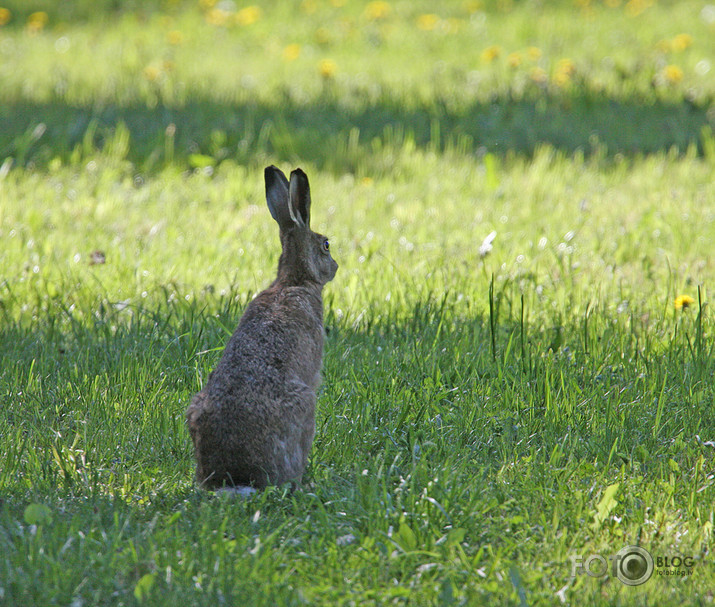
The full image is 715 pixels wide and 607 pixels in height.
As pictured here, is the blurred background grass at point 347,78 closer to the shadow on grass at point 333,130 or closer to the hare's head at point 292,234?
the shadow on grass at point 333,130

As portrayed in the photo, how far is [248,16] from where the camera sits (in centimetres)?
1181

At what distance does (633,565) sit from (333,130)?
5.92 meters

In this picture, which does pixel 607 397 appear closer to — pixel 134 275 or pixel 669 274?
pixel 669 274

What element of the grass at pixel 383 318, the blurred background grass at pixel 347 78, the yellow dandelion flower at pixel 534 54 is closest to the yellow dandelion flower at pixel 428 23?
the blurred background grass at pixel 347 78

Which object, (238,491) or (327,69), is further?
(327,69)

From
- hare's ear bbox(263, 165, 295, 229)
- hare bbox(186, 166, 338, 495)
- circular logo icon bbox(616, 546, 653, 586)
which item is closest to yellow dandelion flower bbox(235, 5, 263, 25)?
hare's ear bbox(263, 165, 295, 229)

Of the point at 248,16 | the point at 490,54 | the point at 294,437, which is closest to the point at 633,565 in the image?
the point at 294,437

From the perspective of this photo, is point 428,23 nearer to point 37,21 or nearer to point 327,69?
point 327,69

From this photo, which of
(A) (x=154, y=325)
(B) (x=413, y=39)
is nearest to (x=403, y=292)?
(A) (x=154, y=325)

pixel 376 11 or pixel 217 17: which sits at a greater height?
pixel 376 11

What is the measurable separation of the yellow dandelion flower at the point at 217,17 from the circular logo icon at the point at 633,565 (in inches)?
414

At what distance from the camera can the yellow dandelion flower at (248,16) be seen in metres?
11.8

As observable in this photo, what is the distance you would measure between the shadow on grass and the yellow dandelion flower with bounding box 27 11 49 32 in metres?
3.46

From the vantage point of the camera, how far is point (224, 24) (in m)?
11.8
